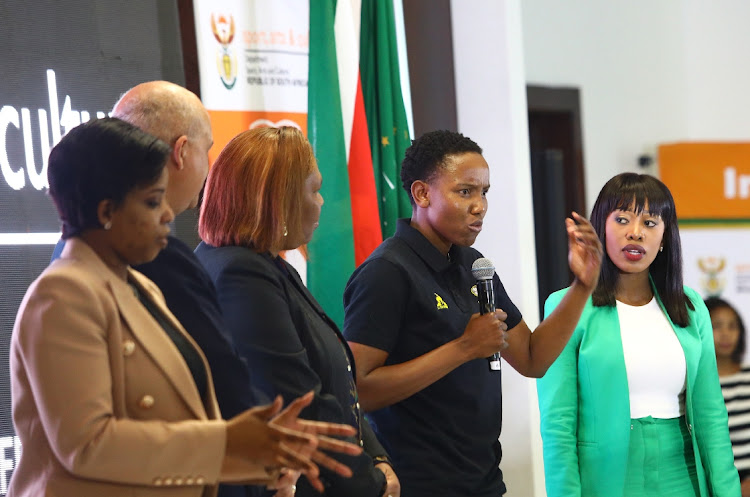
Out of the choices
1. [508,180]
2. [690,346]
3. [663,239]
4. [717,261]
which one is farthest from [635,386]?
[717,261]

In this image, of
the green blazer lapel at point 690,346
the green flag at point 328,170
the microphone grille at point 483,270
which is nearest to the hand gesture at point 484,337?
the microphone grille at point 483,270

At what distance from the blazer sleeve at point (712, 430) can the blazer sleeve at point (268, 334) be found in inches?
56.0

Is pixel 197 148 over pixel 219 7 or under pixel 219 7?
under

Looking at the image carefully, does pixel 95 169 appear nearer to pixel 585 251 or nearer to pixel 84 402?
pixel 84 402

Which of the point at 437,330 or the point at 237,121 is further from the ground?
the point at 237,121

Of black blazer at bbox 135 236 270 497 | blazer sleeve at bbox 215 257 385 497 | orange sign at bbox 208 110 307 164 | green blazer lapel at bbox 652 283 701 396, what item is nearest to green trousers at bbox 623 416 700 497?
green blazer lapel at bbox 652 283 701 396

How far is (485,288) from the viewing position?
250 centimetres

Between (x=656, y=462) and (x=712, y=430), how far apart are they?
0.21m

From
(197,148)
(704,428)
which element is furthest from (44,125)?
(704,428)

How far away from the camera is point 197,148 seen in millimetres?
2039

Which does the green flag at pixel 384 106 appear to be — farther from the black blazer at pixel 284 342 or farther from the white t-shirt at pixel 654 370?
the black blazer at pixel 284 342

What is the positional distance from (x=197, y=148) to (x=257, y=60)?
1762 millimetres

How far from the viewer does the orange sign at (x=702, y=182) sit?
5.55 metres

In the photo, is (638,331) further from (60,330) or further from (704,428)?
(60,330)
